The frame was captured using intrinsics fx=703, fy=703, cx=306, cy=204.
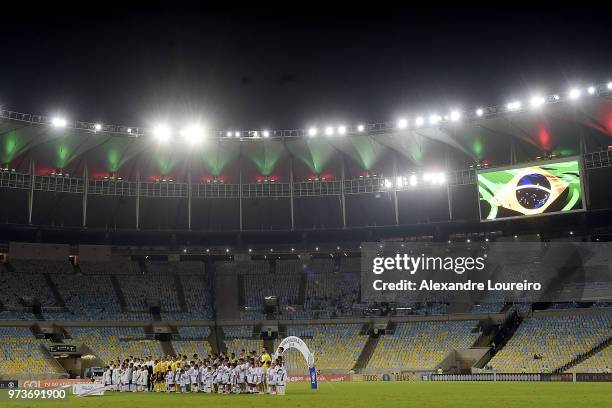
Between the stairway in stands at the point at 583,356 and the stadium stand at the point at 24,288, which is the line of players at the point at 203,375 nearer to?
the stadium stand at the point at 24,288

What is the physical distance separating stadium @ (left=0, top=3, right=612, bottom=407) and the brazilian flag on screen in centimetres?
14

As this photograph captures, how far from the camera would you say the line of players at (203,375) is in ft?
115

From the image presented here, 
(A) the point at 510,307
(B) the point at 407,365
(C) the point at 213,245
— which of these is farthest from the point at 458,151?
(C) the point at 213,245

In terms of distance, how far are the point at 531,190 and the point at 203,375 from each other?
3558cm

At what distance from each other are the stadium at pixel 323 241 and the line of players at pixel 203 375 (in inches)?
742

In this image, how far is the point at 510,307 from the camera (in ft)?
226

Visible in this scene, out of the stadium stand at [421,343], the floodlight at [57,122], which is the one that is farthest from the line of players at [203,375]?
the floodlight at [57,122]

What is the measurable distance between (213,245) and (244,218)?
16.3ft

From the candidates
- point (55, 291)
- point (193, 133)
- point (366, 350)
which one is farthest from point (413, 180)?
point (55, 291)

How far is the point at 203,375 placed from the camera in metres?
38.6

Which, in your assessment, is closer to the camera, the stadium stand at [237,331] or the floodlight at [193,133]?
the floodlight at [193,133]

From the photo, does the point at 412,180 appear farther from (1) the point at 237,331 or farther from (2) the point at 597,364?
(2) the point at 597,364

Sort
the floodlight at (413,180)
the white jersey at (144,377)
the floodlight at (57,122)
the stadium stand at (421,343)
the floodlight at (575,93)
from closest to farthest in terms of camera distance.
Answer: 1. the white jersey at (144,377)
2. the floodlight at (575,93)
3. the floodlight at (57,122)
4. the stadium stand at (421,343)
5. the floodlight at (413,180)

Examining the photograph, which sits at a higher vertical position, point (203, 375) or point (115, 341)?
point (115, 341)
